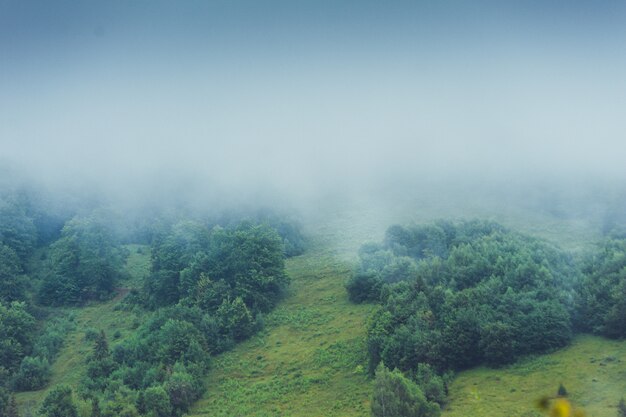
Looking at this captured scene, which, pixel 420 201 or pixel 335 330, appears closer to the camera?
pixel 335 330

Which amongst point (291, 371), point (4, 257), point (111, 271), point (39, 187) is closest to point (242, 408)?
point (291, 371)

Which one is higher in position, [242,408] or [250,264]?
[250,264]

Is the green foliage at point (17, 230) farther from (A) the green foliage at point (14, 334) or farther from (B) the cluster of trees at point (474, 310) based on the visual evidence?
(B) the cluster of trees at point (474, 310)

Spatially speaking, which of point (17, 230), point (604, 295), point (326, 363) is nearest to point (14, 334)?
point (17, 230)

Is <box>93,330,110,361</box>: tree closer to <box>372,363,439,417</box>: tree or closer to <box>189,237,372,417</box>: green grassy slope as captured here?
<box>189,237,372,417</box>: green grassy slope

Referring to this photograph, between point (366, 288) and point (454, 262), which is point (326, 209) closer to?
point (366, 288)

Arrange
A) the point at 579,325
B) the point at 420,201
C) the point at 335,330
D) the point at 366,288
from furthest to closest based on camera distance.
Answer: the point at 420,201, the point at 366,288, the point at 335,330, the point at 579,325

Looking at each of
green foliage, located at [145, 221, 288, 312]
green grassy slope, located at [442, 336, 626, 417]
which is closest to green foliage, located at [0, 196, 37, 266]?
green foliage, located at [145, 221, 288, 312]
